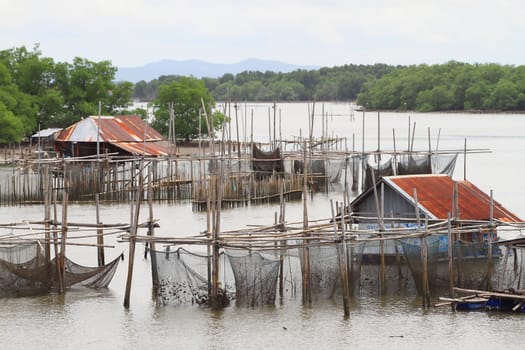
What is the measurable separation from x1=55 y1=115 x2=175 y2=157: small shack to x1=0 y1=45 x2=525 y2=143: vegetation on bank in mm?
1460

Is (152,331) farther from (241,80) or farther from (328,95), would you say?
(241,80)

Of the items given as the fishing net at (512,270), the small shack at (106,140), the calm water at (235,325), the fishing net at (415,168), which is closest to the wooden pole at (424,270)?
the calm water at (235,325)

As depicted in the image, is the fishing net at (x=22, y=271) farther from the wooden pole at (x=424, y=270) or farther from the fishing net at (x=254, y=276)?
the wooden pole at (x=424, y=270)

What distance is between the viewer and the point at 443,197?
19.8 meters

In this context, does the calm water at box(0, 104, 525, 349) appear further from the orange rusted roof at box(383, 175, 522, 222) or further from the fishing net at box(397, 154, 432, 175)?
the fishing net at box(397, 154, 432, 175)

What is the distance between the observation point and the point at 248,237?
16141 millimetres

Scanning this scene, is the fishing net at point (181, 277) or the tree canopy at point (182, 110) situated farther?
the tree canopy at point (182, 110)

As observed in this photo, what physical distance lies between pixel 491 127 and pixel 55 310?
66109mm

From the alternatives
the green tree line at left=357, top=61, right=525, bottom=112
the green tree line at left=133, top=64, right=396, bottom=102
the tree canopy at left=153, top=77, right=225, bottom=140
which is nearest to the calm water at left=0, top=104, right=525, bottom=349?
the tree canopy at left=153, top=77, right=225, bottom=140

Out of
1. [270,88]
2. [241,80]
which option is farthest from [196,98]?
[241,80]

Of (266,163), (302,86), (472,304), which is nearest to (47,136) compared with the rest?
(266,163)

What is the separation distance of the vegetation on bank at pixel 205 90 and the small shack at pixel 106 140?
146cm

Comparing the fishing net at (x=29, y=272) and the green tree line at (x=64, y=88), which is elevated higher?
the green tree line at (x=64, y=88)

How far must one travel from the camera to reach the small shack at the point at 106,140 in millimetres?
37125
